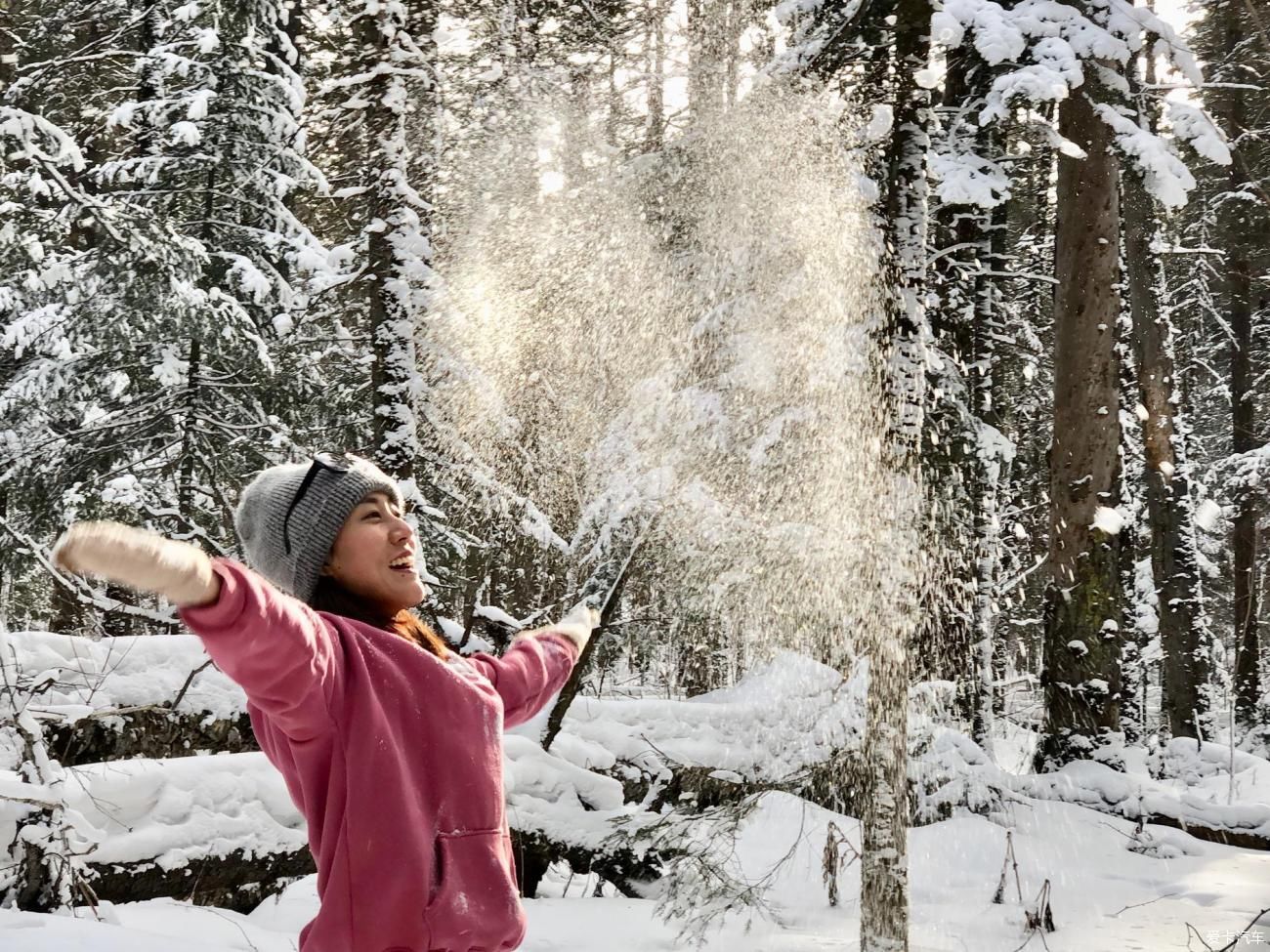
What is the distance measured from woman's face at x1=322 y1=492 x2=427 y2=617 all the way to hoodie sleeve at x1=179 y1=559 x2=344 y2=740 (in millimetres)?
254

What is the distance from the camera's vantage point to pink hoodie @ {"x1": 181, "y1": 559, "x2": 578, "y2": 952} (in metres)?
1.86

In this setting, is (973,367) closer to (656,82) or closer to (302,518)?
(656,82)

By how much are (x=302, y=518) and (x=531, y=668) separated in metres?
0.81

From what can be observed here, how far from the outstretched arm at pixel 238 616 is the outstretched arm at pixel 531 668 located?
71 cm

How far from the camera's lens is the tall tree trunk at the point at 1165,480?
14.0 m

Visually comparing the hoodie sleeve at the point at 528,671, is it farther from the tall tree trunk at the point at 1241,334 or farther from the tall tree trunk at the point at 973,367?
the tall tree trunk at the point at 1241,334

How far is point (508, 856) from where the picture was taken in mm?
2141

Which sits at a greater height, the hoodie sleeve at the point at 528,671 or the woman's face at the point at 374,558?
the woman's face at the point at 374,558

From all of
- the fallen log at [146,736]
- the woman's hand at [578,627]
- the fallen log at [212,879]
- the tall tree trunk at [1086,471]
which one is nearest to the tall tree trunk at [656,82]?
the tall tree trunk at [1086,471]

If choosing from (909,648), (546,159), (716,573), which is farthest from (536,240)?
(909,648)

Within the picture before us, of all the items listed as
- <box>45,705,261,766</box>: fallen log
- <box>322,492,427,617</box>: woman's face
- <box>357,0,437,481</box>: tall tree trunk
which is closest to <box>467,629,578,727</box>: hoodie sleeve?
<box>322,492,427,617</box>: woman's face

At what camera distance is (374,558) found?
86.6 inches

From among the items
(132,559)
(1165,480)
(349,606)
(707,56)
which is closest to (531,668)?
(349,606)

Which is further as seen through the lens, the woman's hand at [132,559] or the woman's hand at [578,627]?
the woman's hand at [578,627]
